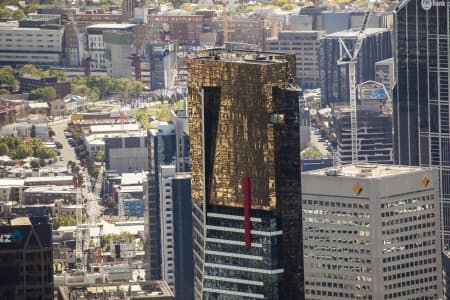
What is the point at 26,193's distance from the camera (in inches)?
5645

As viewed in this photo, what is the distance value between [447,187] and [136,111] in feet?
178

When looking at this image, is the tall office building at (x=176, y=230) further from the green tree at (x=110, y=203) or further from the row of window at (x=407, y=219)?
the green tree at (x=110, y=203)

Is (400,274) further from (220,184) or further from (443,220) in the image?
(443,220)

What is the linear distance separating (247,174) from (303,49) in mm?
106368

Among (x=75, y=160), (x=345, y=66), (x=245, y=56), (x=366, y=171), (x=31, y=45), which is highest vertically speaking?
(x=245, y=56)

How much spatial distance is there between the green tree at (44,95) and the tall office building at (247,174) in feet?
314

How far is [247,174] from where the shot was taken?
82.3 m

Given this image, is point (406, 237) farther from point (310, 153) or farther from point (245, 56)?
point (310, 153)

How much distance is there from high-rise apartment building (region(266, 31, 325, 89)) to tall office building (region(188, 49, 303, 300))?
9879 centimetres

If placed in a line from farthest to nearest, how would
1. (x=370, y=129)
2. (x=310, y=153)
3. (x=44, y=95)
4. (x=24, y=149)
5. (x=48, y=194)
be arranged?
(x=44, y=95) → (x=24, y=149) → (x=310, y=153) → (x=370, y=129) → (x=48, y=194)

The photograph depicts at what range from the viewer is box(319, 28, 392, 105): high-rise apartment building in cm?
17188

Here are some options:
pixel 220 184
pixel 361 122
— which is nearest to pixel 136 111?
pixel 361 122

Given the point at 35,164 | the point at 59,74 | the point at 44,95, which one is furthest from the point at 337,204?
the point at 59,74

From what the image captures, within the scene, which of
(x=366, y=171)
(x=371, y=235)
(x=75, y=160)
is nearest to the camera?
(x=371, y=235)
